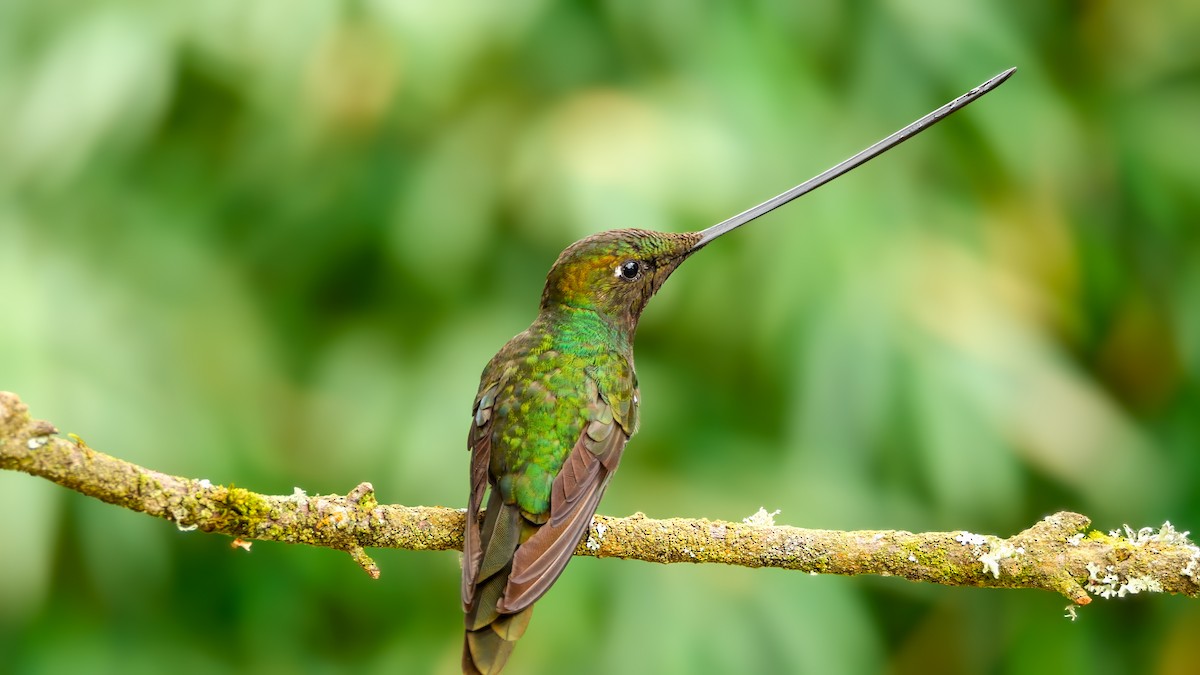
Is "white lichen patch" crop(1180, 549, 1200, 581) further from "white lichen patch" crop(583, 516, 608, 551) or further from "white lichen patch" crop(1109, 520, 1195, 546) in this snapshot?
"white lichen patch" crop(583, 516, 608, 551)

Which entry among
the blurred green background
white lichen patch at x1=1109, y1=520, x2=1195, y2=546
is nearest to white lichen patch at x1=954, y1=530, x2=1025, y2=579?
white lichen patch at x1=1109, y1=520, x2=1195, y2=546

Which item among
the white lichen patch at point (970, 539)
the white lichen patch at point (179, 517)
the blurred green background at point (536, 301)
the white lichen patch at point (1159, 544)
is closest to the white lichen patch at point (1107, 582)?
the white lichen patch at point (1159, 544)

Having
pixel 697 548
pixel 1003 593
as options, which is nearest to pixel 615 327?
pixel 697 548

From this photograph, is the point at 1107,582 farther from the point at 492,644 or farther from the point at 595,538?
the point at 492,644

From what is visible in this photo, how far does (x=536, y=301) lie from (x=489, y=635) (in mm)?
1933

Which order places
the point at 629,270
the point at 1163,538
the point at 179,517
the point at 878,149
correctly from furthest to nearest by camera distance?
the point at 629,270 < the point at 878,149 < the point at 1163,538 < the point at 179,517

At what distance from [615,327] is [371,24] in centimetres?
190

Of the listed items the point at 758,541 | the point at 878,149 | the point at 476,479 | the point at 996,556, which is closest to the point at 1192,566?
the point at 996,556

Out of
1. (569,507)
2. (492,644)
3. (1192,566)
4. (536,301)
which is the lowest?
(492,644)

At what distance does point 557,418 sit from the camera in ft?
6.56

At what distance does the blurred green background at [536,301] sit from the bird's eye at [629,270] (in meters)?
1.18

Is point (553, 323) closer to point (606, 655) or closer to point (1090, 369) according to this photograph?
point (606, 655)

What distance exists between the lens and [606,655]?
332 centimetres

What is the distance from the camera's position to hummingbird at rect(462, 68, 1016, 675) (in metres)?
1.72
